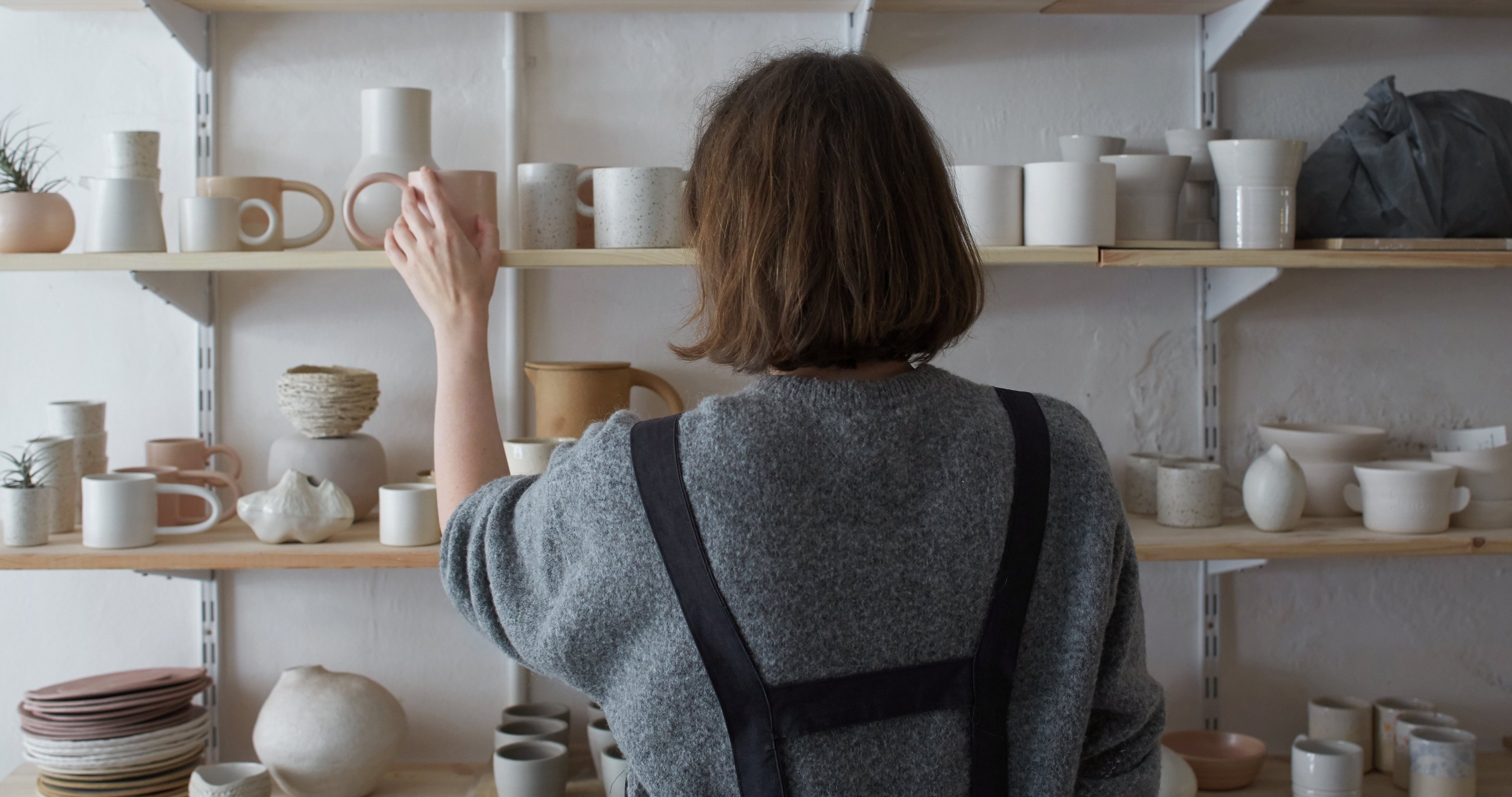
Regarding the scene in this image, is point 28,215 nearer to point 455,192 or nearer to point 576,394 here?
point 455,192

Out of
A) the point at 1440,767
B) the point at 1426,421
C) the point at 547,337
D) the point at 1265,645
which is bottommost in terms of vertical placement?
the point at 1440,767

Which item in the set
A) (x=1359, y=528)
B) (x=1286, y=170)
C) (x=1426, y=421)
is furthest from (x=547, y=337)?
(x=1426, y=421)

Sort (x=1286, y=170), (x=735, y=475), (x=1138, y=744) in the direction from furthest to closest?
(x=1286, y=170) → (x=1138, y=744) → (x=735, y=475)

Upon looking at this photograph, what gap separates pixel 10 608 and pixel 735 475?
1510mm

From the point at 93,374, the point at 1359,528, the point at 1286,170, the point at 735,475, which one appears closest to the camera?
the point at 735,475

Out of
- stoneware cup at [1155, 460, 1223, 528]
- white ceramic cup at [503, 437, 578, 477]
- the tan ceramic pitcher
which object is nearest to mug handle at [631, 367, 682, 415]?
the tan ceramic pitcher

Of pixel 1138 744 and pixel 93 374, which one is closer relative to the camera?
pixel 1138 744

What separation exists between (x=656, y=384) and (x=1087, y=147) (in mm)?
662

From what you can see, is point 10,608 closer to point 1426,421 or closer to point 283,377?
point 283,377

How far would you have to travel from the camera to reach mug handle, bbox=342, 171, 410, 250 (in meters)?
1.43

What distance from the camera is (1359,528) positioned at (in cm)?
158

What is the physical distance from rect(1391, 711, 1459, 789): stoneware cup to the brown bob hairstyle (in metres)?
1.30

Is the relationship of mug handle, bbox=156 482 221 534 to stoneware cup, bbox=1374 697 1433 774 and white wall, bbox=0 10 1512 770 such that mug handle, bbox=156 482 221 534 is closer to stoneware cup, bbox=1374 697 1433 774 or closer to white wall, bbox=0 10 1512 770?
white wall, bbox=0 10 1512 770

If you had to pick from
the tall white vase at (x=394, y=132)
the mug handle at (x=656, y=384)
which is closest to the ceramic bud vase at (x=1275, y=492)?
the mug handle at (x=656, y=384)
